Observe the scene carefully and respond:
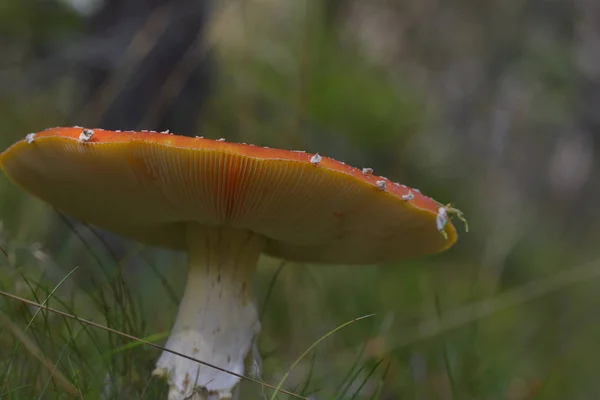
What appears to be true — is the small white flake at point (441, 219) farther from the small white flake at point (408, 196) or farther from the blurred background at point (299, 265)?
the blurred background at point (299, 265)

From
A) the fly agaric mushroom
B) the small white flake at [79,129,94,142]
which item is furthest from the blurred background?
the small white flake at [79,129,94,142]

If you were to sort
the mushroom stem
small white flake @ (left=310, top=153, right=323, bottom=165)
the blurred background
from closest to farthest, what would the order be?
small white flake @ (left=310, top=153, right=323, bottom=165)
the mushroom stem
the blurred background

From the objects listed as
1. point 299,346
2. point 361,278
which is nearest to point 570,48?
point 361,278

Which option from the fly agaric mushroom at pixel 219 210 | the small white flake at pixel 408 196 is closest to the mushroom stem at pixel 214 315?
the fly agaric mushroom at pixel 219 210

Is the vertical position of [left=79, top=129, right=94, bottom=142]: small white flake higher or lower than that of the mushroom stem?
higher

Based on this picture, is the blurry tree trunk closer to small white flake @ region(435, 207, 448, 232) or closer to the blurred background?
the blurred background

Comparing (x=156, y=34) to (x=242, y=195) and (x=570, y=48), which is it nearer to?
(x=242, y=195)

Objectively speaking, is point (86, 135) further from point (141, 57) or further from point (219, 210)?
point (141, 57)

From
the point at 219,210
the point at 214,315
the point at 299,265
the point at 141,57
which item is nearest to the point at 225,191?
the point at 219,210
